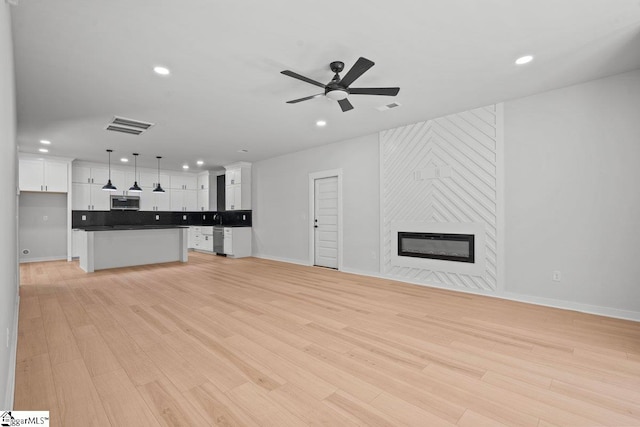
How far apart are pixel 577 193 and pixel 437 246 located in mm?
1926

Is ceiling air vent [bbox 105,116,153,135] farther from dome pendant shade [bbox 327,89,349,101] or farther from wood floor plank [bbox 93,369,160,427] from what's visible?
wood floor plank [bbox 93,369,160,427]

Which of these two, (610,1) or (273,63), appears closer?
(610,1)

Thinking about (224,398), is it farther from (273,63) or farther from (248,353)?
(273,63)

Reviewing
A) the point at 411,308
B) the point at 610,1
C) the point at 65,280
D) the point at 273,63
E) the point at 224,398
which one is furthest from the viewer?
A: the point at 65,280

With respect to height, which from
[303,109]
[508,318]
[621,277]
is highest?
[303,109]

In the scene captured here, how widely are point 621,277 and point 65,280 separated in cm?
834

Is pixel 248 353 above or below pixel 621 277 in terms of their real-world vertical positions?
below

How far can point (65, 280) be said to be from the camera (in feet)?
17.8

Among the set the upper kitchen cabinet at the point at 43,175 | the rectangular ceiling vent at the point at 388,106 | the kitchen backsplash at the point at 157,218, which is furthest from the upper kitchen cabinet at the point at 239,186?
the rectangular ceiling vent at the point at 388,106

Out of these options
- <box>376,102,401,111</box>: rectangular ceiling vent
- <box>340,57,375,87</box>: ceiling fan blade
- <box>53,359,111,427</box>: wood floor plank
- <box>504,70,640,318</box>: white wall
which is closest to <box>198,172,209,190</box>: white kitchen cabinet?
<box>376,102,401,111</box>: rectangular ceiling vent

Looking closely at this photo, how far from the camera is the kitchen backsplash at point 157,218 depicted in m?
8.40

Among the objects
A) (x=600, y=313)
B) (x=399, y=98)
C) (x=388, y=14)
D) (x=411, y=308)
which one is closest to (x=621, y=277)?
(x=600, y=313)

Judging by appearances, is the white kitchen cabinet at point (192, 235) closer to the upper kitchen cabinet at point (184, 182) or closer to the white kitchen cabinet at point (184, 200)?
the white kitchen cabinet at point (184, 200)

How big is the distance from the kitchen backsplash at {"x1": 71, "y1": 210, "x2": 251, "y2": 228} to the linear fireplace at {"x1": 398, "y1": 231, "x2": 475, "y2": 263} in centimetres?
504
